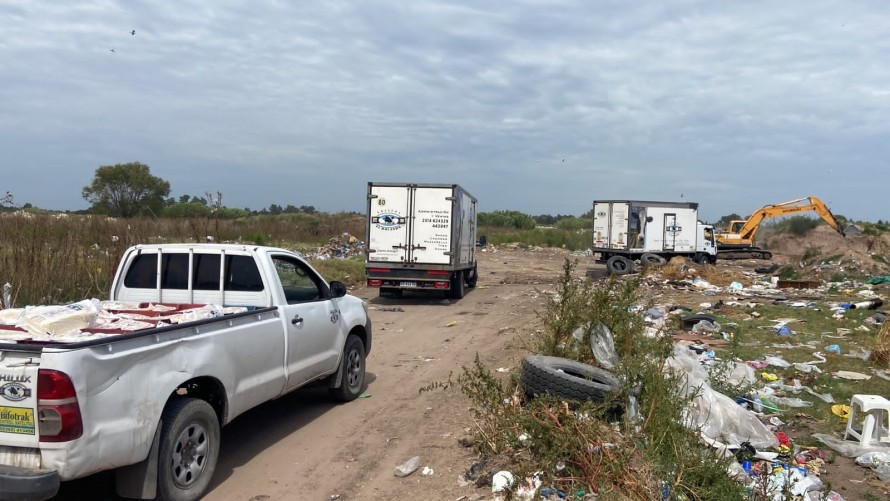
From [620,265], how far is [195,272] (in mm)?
23063

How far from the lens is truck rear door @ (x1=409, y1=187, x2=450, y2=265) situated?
16594 mm

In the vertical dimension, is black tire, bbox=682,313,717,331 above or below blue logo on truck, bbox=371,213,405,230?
below

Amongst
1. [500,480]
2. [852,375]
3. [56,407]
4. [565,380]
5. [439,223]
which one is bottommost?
[500,480]

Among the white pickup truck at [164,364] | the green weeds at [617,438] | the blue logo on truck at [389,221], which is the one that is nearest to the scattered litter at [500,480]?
the green weeds at [617,438]

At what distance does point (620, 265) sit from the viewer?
88.7 ft

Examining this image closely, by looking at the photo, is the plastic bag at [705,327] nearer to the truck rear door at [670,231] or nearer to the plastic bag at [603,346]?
the plastic bag at [603,346]

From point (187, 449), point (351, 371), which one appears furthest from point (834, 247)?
point (187, 449)

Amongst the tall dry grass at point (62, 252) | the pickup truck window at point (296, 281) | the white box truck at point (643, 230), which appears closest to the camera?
the pickup truck window at point (296, 281)

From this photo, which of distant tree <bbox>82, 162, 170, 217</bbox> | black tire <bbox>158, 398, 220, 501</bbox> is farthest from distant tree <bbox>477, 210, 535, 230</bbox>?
black tire <bbox>158, 398, 220, 501</bbox>

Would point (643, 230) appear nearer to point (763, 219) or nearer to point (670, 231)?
point (670, 231)

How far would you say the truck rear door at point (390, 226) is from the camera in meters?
16.7

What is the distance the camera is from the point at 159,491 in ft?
14.0

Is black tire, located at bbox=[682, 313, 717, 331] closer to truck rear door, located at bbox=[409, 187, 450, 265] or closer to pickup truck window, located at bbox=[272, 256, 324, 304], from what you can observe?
truck rear door, located at bbox=[409, 187, 450, 265]

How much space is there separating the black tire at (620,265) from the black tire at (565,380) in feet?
67.5
